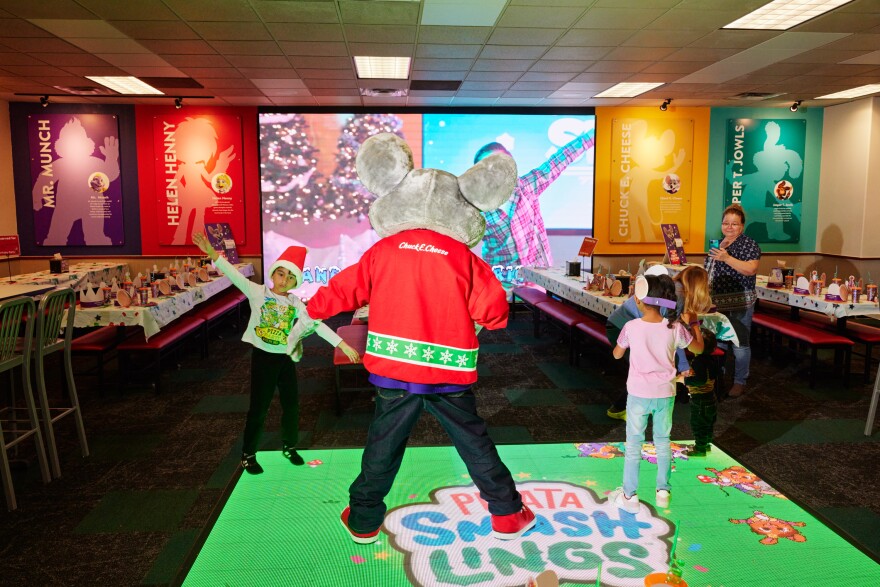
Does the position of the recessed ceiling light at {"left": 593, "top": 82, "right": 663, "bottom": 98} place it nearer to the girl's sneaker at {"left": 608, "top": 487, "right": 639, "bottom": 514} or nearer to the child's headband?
the child's headband

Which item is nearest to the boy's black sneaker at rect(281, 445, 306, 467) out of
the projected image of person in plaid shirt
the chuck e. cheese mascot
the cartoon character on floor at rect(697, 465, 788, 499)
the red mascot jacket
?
the chuck e. cheese mascot

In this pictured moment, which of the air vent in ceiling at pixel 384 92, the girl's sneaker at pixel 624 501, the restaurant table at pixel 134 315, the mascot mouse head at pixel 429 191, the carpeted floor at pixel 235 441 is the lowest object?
the carpeted floor at pixel 235 441

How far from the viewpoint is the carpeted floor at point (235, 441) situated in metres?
2.88

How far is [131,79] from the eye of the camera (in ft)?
23.6

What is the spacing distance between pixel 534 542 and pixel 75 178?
8.69m

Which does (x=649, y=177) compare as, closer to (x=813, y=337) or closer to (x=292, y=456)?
(x=813, y=337)

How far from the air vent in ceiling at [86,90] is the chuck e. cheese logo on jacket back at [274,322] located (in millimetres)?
5978

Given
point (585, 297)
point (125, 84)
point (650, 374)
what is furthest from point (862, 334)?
point (125, 84)

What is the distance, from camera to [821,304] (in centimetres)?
553

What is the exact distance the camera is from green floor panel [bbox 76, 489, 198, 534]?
10.0 feet

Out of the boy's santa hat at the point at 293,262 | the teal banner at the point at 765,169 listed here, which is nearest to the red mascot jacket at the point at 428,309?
the boy's santa hat at the point at 293,262

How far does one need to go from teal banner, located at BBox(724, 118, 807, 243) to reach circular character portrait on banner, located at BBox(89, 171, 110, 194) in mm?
9052

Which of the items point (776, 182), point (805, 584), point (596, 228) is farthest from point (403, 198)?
point (776, 182)

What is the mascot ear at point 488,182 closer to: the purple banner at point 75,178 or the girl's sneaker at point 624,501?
the girl's sneaker at point 624,501
